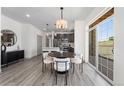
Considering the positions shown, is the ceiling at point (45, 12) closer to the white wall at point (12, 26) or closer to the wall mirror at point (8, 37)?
the white wall at point (12, 26)

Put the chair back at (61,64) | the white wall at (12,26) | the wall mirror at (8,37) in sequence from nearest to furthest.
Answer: the chair back at (61,64), the white wall at (12,26), the wall mirror at (8,37)

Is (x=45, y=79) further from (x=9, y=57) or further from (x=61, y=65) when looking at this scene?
(x=9, y=57)

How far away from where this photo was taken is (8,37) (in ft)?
24.6

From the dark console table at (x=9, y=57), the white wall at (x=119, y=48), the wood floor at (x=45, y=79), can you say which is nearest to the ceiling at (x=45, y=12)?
the dark console table at (x=9, y=57)

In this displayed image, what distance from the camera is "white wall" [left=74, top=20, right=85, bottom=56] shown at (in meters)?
8.30

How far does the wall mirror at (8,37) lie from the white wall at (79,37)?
405 cm

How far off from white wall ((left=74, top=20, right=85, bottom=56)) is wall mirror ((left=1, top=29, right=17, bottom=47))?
4.05 m

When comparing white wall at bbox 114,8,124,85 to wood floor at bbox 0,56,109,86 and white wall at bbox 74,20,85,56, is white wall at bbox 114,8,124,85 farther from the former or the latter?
white wall at bbox 74,20,85,56

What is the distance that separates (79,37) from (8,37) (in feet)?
14.7

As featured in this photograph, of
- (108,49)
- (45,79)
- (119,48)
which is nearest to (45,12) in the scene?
(45,79)

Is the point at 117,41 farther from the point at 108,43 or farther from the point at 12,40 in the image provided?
the point at 12,40

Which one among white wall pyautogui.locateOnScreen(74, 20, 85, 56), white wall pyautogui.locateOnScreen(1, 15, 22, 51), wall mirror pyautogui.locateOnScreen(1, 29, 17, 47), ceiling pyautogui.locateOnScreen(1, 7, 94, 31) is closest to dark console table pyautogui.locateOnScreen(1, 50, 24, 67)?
white wall pyautogui.locateOnScreen(1, 15, 22, 51)

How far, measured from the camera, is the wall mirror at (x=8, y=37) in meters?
7.07
